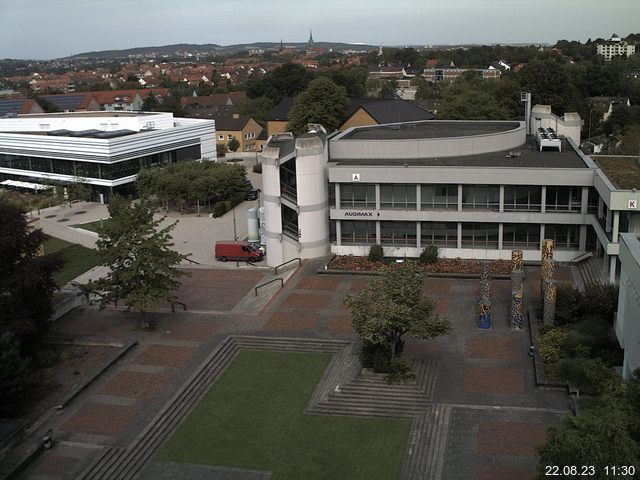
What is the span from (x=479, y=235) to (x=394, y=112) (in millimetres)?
47515

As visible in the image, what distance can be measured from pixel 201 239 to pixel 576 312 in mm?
27732

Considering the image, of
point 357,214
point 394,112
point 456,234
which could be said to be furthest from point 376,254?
point 394,112

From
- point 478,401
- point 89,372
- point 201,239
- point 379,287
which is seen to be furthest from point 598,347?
point 201,239

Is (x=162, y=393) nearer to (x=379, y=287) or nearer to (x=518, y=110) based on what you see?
(x=379, y=287)

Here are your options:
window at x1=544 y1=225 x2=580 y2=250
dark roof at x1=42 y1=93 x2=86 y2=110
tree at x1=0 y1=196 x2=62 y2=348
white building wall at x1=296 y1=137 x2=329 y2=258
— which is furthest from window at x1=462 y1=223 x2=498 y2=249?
dark roof at x1=42 y1=93 x2=86 y2=110

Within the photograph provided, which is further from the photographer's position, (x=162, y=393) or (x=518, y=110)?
(x=518, y=110)

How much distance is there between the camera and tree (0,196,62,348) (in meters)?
27.3

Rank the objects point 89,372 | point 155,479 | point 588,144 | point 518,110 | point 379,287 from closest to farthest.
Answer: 1. point 155,479
2. point 379,287
3. point 89,372
4. point 588,144
5. point 518,110

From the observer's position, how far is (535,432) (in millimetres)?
21938

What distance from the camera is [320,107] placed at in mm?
79750

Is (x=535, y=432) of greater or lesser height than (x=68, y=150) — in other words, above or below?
below

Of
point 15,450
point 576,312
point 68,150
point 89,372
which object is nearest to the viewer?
point 15,450

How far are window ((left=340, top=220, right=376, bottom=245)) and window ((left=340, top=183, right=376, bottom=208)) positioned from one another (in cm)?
105
